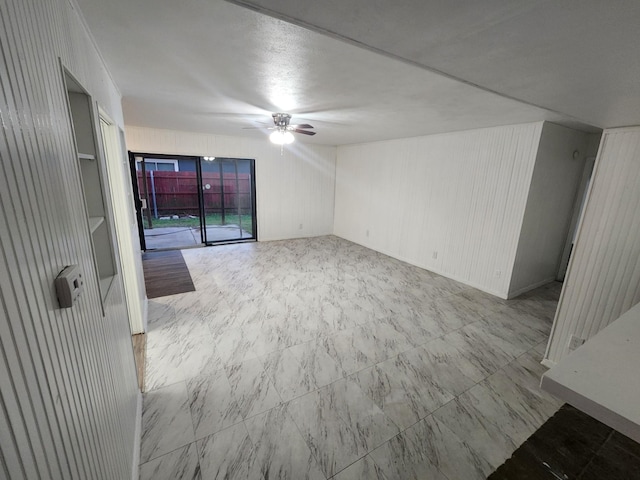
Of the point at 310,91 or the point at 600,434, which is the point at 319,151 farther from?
the point at 600,434

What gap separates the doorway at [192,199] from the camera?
220 inches

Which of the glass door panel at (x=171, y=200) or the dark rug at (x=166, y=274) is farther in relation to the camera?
the glass door panel at (x=171, y=200)

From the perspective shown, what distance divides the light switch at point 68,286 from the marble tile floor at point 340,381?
1.32 m

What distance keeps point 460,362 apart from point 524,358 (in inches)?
25.6

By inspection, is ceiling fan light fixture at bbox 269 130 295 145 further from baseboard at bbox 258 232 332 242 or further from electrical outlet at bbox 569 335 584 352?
electrical outlet at bbox 569 335 584 352

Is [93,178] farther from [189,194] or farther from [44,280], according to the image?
[189,194]

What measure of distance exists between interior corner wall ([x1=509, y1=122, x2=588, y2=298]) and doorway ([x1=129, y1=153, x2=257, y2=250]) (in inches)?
198

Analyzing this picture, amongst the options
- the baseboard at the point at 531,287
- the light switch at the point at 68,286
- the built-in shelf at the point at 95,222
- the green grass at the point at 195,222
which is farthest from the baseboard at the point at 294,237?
the light switch at the point at 68,286

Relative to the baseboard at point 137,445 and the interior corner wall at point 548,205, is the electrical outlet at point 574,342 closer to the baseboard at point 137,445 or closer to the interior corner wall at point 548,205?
the interior corner wall at point 548,205

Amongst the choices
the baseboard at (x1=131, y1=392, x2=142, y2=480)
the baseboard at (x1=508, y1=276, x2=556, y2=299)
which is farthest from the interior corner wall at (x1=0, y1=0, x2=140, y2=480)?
the baseboard at (x1=508, y1=276, x2=556, y2=299)

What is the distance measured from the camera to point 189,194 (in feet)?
25.5

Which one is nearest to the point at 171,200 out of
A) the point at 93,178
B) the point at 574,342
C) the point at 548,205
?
the point at 93,178

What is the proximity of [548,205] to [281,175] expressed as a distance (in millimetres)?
4897

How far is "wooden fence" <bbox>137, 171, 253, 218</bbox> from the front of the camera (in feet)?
22.0
